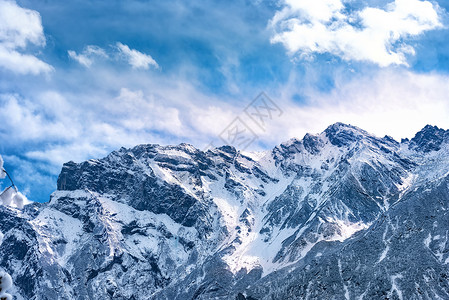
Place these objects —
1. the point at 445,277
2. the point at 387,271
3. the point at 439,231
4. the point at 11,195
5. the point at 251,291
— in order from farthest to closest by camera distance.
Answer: the point at 251,291 < the point at 439,231 < the point at 387,271 < the point at 445,277 < the point at 11,195

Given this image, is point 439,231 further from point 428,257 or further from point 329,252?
point 329,252

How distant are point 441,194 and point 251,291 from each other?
102 m

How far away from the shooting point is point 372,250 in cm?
17500

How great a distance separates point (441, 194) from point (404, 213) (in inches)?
832

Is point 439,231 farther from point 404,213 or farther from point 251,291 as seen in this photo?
point 251,291

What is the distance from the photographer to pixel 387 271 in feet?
516

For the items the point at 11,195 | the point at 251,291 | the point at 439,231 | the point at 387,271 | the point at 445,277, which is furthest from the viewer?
the point at 251,291

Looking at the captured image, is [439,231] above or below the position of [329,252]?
below

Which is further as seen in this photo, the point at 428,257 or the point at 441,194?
the point at 441,194

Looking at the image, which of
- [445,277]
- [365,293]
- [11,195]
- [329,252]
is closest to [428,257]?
[445,277]

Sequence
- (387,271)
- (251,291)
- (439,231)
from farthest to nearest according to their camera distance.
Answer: (251,291), (439,231), (387,271)

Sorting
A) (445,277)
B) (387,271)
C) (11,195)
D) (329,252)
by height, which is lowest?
(445,277)

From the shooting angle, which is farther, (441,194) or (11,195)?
(441,194)

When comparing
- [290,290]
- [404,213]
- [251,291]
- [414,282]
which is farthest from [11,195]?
[404,213]
